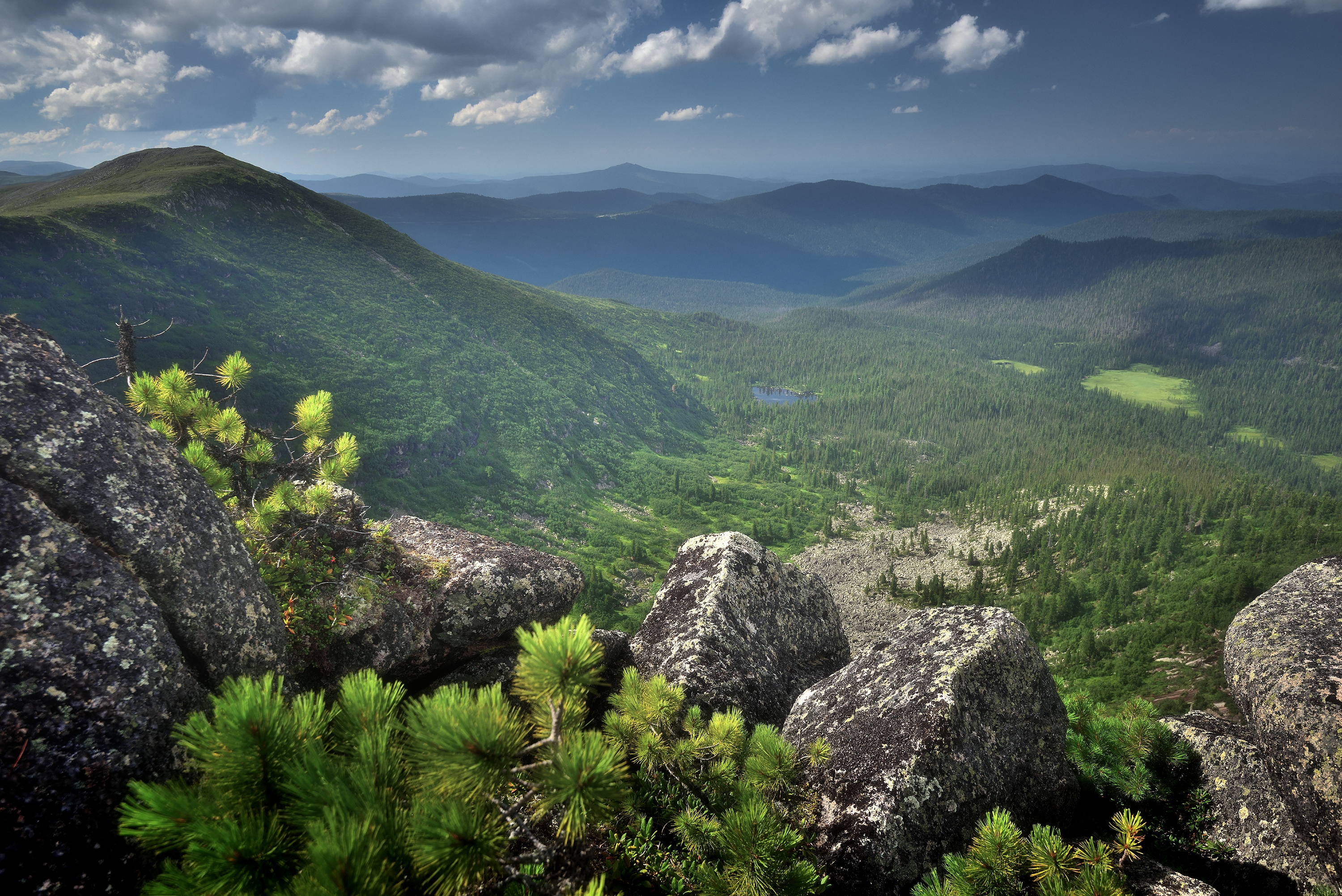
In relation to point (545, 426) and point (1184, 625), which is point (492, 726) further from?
point (545, 426)

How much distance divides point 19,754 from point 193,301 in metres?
128

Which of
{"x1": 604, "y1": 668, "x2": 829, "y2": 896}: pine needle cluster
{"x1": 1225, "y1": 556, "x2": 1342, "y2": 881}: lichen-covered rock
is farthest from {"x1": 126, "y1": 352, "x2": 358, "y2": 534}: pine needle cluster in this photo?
{"x1": 1225, "y1": 556, "x2": 1342, "y2": 881}: lichen-covered rock

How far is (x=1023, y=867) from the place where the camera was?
604 cm

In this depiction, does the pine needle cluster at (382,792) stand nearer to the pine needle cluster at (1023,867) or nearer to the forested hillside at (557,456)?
the pine needle cluster at (1023,867)

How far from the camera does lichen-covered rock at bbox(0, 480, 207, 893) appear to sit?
4988 millimetres

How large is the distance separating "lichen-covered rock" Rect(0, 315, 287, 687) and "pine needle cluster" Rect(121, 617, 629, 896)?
407 cm

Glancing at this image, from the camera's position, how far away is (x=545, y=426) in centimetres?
13862

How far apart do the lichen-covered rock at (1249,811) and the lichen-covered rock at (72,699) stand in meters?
15.6

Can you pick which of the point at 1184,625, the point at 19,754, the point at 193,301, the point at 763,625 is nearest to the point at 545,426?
the point at 193,301

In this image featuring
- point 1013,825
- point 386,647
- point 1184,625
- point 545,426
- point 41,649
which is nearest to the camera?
point 41,649

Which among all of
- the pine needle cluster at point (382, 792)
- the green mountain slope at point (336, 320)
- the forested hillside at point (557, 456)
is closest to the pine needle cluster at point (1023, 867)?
the pine needle cluster at point (382, 792)

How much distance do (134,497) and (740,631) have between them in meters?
12.4

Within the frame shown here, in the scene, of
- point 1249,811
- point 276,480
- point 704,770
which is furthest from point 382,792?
point 1249,811

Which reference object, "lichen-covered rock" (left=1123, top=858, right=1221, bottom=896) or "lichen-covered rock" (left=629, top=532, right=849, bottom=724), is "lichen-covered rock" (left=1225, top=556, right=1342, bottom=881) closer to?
"lichen-covered rock" (left=1123, top=858, right=1221, bottom=896)
